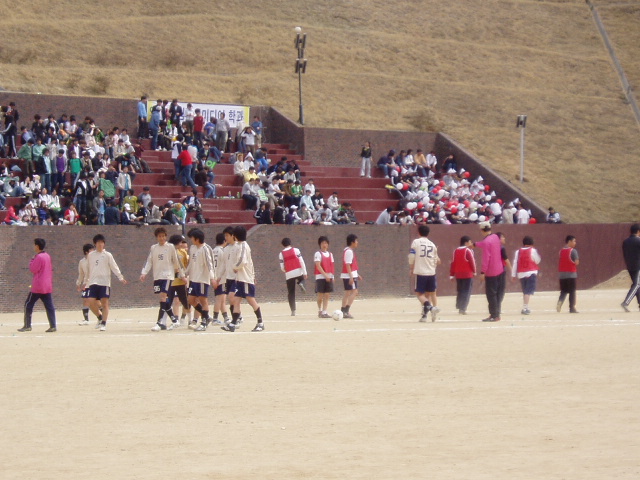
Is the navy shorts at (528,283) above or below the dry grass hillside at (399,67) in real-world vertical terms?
below

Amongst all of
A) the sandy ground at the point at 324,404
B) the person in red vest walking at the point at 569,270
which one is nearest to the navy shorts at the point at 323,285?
the sandy ground at the point at 324,404

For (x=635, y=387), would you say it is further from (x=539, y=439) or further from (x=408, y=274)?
(x=408, y=274)

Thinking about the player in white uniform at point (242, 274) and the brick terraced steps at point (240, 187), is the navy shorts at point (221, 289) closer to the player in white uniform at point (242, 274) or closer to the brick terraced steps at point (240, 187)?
the player in white uniform at point (242, 274)

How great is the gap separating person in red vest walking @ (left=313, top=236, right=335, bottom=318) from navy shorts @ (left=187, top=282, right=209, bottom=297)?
155 inches

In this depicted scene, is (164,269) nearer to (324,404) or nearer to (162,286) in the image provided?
(162,286)

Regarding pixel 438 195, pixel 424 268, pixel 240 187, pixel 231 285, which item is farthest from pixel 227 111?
pixel 231 285

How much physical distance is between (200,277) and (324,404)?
882 centimetres

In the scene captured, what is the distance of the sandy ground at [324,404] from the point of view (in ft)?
29.7

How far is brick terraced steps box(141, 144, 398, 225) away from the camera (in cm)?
3525

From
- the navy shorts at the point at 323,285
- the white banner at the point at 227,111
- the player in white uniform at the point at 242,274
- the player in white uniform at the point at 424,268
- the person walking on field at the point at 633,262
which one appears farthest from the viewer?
the white banner at the point at 227,111

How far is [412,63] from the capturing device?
59.5 m

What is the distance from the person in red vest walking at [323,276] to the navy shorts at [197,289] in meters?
3.95

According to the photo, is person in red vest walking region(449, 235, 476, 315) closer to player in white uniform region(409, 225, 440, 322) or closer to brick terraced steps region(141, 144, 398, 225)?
player in white uniform region(409, 225, 440, 322)

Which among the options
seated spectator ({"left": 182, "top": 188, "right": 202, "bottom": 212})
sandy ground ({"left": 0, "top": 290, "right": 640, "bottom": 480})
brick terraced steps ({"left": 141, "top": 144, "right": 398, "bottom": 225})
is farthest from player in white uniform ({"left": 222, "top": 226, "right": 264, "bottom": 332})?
brick terraced steps ({"left": 141, "top": 144, "right": 398, "bottom": 225})
